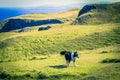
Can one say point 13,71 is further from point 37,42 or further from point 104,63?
point 37,42

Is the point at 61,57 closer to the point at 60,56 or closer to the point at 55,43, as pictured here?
the point at 60,56

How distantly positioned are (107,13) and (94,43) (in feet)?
171

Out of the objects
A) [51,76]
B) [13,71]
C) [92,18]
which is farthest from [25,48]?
[92,18]

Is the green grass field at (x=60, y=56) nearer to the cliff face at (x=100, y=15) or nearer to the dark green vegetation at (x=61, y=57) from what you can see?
the dark green vegetation at (x=61, y=57)

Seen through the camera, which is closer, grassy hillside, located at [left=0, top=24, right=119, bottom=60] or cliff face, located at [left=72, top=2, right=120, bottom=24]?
grassy hillside, located at [left=0, top=24, right=119, bottom=60]

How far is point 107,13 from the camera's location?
11481cm

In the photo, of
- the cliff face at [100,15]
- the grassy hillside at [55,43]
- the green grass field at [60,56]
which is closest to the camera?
the green grass field at [60,56]

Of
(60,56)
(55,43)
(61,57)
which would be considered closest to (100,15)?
(55,43)

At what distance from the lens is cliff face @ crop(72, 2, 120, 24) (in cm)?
10388

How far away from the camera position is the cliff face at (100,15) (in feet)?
341

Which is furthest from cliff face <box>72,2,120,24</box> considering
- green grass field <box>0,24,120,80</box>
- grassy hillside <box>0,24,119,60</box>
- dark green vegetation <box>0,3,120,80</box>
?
grassy hillside <box>0,24,119,60</box>

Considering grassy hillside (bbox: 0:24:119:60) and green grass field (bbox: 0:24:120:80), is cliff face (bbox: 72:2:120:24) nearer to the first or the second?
green grass field (bbox: 0:24:120:80)

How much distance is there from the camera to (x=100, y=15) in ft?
367

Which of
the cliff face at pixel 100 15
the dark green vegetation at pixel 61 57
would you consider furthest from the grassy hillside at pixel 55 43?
the cliff face at pixel 100 15
